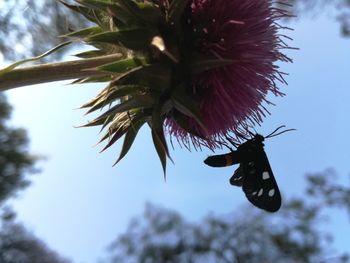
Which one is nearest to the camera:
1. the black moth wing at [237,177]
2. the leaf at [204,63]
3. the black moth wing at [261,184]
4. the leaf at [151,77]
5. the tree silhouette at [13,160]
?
the leaf at [204,63]

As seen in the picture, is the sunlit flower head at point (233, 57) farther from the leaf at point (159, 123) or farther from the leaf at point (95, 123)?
the leaf at point (95, 123)

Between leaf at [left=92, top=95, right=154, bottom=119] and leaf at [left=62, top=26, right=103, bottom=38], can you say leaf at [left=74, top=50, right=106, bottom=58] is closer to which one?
leaf at [left=62, top=26, right=103, bottom=38]

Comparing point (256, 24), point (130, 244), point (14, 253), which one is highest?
point (14, 253)

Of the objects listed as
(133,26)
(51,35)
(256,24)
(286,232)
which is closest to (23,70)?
(133,26)

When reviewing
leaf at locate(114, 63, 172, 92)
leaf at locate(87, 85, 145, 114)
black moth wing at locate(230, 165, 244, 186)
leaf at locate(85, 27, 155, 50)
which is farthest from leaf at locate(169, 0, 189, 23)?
black moth wing at locate(230, 165, 244, 186)

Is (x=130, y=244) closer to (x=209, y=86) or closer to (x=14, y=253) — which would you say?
(x=14, y=253)

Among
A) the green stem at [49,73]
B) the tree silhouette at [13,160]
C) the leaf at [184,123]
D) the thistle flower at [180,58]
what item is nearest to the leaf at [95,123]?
the thistle flower at [180,58]
